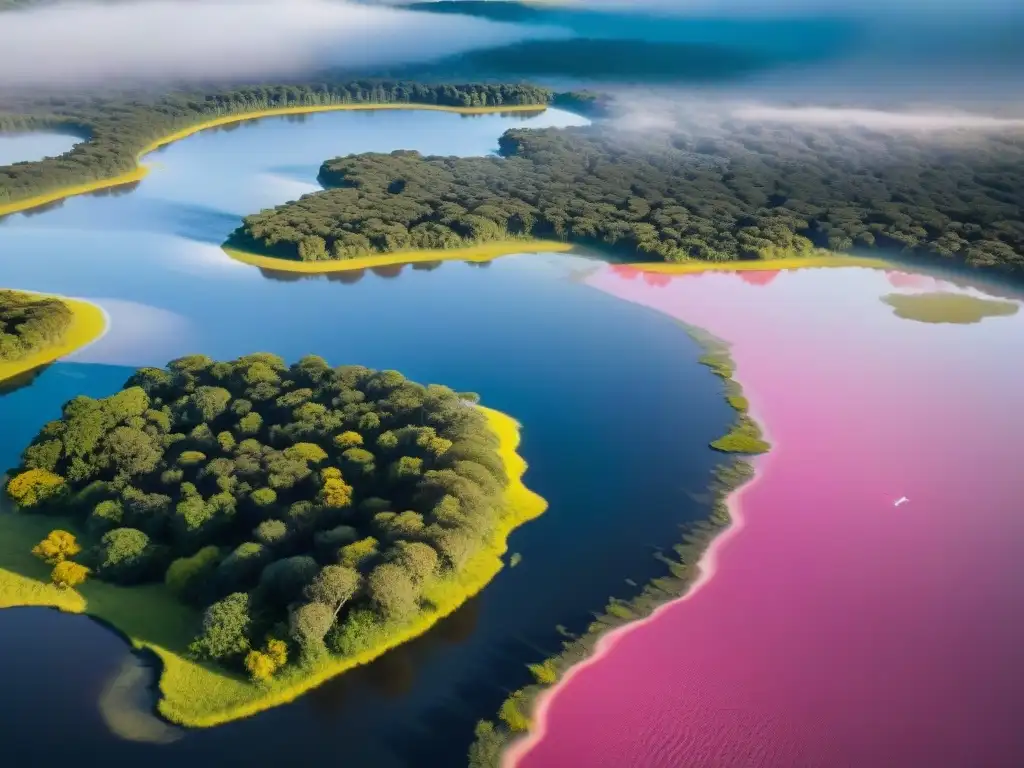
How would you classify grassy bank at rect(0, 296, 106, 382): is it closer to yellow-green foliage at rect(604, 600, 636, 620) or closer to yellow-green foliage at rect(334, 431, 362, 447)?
yellow-green foliage at rect(334, 431, 362, 447)

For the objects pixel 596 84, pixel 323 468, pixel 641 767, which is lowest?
pixel 641 767

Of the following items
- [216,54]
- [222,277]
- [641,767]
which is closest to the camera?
[641,767]

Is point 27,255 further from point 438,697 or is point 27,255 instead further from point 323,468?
point 438,697

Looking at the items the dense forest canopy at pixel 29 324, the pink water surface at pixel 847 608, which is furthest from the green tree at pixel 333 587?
the dense forest canopy at pixel 29 324

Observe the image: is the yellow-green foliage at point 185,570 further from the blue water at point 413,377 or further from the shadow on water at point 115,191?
the shadow on water at point 115,191

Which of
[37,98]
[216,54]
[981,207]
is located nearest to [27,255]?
[37,98]
